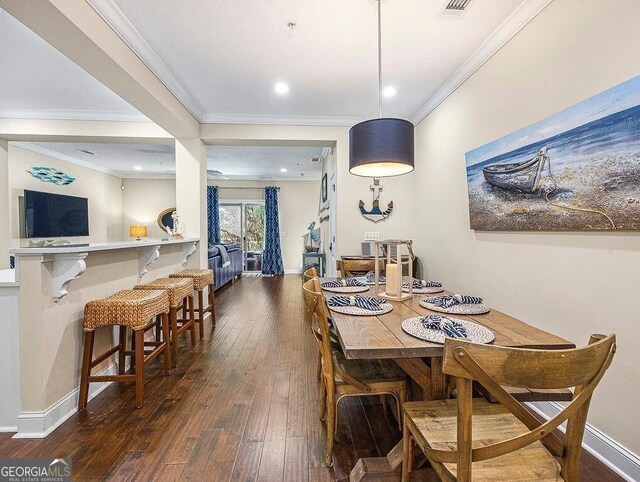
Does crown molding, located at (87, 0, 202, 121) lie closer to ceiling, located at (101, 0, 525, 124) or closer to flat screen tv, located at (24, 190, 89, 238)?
ceiling, located at (101, 0, 525, 124)

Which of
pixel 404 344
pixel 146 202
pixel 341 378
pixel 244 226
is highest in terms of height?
pixel 146 202

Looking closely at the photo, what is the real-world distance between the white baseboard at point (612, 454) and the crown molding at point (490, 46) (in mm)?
2489

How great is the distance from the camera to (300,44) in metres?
2.34

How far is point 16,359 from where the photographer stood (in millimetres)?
1761

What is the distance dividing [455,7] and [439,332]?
6.83ft

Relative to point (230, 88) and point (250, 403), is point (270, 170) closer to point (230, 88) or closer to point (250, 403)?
point (230, 88)

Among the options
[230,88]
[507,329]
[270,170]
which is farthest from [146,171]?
[507,329]

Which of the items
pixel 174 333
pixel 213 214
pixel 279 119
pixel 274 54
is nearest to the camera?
pixel 274 54

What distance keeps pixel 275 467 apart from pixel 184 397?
0.96 meters

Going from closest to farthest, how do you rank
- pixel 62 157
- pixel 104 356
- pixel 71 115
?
pixel 104 356 → pixel 71 115 → pixel 62 157

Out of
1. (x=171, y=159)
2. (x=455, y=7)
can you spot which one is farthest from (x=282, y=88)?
(x=171, y=159)

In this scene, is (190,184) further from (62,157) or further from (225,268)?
(62,157)

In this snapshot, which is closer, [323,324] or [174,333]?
[323,324]

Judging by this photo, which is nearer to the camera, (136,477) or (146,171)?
(136,477)
